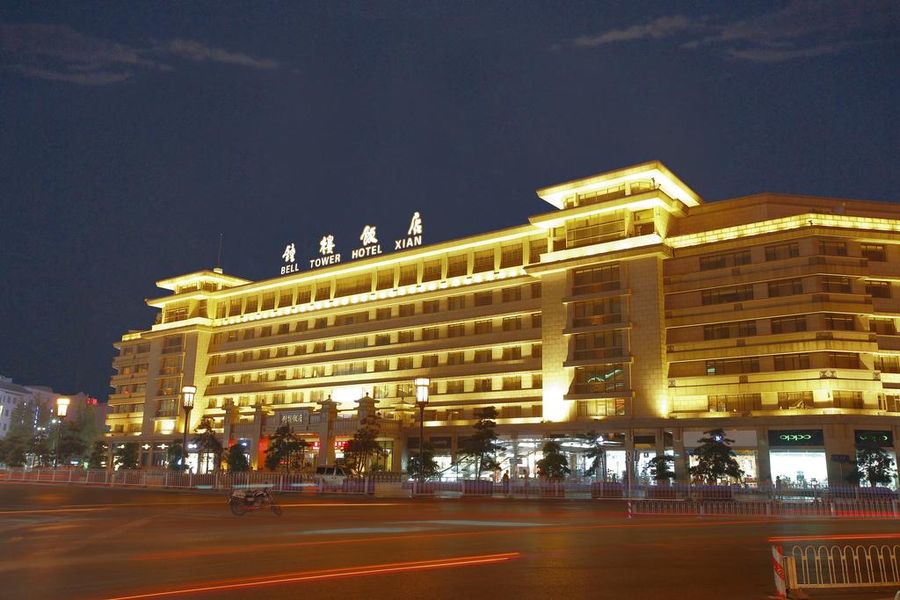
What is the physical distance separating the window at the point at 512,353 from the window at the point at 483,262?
324 inches

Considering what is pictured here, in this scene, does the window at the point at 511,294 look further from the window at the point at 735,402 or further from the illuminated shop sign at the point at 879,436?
the illuminated shop sign at the point at 879,436

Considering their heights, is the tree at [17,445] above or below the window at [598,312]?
below

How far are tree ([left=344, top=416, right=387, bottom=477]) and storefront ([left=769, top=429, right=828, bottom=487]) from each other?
28734 millimetres

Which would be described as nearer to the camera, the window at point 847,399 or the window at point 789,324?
the window at point 847,399

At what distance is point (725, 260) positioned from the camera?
2179 inches

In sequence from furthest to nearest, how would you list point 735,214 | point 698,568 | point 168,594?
point 735,214 < point 698,568 < point 168,594

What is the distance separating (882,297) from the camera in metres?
51.5

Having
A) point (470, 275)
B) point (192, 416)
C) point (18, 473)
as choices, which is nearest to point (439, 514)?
point (470, 275)

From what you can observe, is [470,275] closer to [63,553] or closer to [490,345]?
[490,345]

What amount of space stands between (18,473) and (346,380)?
30.2 meters

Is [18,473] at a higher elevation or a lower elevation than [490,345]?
lower

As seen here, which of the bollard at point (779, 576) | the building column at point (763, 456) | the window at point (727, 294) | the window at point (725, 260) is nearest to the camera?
the bollard at point (779, 576)

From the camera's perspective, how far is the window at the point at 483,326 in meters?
67.4

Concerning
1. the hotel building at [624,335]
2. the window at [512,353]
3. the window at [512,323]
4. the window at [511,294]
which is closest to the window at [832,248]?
the hotel building at [624,335]
